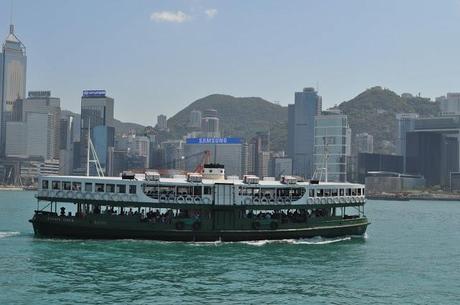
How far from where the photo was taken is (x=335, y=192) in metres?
56.2

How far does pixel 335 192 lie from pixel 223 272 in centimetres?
1902

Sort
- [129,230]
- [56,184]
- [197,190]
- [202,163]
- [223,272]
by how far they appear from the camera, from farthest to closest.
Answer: [202,163], [197,190], [56,184], [129,230], [223,272]

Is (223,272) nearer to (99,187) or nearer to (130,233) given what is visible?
(130,233)

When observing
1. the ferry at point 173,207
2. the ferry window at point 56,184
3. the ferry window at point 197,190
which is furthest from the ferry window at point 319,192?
the ferry window at point 56,184

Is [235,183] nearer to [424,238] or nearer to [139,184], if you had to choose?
[139,184]

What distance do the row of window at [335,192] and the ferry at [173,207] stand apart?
26.9 inches

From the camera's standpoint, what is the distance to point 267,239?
172 ft

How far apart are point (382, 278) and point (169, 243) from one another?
16.4 meters

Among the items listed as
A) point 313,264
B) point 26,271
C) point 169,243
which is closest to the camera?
point 26,271

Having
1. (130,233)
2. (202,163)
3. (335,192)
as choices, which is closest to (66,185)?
(130,233)

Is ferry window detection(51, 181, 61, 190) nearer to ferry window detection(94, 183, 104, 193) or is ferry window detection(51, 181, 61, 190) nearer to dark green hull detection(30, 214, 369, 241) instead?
dark green hull detection(30, 214, 369, 241)

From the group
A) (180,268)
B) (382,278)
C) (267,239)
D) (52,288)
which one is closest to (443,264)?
(382,278)

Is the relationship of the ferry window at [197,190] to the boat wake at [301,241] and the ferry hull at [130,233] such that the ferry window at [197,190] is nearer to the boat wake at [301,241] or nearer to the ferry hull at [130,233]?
the ferry hull at [130,233]

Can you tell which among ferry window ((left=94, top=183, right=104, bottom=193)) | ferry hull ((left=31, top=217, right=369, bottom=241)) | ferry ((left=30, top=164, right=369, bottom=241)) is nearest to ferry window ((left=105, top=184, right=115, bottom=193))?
ferry ((left=30, top=164, right=369, bottom=241))
